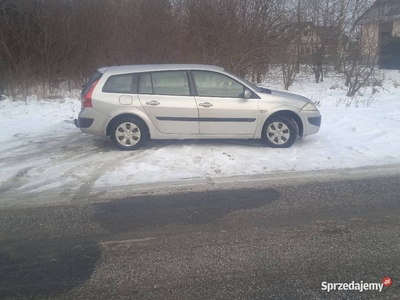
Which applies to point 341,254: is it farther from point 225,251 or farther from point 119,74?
point 119,74

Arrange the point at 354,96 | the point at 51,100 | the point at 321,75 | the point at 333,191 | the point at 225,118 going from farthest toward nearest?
the point at 321,75, the point at 354,96, the point at 51,100, the point at 225,118, the point at 333,191

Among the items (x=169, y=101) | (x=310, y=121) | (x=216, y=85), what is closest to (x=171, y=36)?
(x=216, y=85)

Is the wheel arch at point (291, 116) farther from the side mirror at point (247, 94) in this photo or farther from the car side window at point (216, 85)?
the car side window at point (216, 85)

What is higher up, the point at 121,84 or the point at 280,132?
the point at 121,84

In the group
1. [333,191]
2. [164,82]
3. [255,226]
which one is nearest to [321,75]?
[164,82]

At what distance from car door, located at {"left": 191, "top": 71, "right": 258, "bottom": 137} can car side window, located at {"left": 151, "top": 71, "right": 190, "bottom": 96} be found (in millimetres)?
224

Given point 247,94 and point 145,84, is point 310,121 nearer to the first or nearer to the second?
point 247,94

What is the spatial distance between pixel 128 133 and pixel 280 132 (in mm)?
3219

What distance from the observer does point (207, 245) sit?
12.9ft

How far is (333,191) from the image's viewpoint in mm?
5391

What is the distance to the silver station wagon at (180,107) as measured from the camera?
24.3 ft

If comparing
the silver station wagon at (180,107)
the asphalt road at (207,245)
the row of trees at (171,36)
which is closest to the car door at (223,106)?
the silver station wagon at (180,107)

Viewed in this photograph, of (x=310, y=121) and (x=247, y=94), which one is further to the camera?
(x=310, y=121)

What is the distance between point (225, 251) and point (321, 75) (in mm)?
17610
